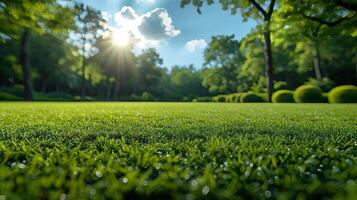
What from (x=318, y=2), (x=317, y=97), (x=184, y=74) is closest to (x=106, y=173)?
(x=318, y=2)

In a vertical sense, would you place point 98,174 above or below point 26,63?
below

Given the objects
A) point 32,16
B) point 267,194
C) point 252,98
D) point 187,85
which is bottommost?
point 267,194

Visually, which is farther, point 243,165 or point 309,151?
point 309,151

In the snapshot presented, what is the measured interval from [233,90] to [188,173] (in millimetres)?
57151

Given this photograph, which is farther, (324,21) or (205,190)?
(324,21)

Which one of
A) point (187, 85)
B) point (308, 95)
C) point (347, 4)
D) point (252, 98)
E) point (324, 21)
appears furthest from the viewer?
point (187, 85)

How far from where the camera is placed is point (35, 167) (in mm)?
1930

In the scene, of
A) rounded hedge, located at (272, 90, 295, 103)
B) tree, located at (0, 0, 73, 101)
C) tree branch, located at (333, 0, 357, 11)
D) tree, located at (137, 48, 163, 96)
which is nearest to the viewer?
tree branch, located at (333, 0, 357, 11)

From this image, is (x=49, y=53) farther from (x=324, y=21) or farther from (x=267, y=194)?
(x=267, y=194)

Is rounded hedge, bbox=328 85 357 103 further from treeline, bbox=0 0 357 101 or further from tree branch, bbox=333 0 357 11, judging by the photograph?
tree branch, bbox=333 0 357 11

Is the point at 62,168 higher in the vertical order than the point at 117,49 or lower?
lower

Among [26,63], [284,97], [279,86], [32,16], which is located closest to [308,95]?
[284,97]

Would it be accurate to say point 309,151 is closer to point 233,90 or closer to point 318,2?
point 318,2

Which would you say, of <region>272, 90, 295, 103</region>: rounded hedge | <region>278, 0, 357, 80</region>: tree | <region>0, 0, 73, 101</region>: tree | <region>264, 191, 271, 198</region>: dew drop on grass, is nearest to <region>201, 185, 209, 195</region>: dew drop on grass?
<region>264, 191, 271, 198</region>: dew drop on grass
